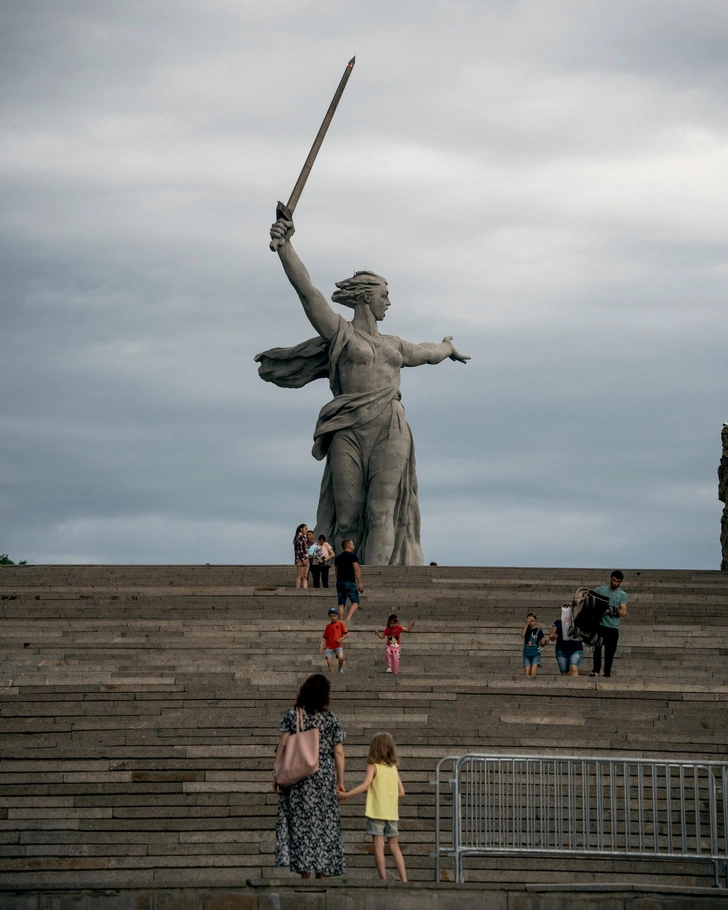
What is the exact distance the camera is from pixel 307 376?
2859cm

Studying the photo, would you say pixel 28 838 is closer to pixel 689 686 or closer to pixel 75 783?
pixel 75 783

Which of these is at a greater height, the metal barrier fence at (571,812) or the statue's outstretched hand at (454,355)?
the statue's outstretched hand at (454,355)

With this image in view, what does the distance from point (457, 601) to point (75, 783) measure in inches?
318

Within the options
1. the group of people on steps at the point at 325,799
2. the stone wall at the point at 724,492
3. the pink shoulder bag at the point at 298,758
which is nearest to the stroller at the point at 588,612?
the group of people on steps at the point at 325,799

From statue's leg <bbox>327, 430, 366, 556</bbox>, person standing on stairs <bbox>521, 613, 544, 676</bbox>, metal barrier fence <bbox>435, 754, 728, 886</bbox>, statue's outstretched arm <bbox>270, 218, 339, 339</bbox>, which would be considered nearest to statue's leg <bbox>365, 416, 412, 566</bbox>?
statue's leg <bbox>327, 430, 366, 556</bbox>

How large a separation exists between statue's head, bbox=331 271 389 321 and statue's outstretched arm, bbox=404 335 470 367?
86cm

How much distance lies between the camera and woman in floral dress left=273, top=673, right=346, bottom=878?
10758 millimetres

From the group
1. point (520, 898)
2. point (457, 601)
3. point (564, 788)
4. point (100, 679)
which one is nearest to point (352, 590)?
point (457, 601)

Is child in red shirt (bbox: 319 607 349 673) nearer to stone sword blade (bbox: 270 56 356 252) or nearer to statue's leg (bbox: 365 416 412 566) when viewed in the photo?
statue's leg (bbox: 365 416 412 566)

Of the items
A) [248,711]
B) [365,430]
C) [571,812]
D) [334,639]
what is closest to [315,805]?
[571,812]

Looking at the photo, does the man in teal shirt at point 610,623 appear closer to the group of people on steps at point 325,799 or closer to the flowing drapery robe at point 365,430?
the group of people on steps at point 325,799

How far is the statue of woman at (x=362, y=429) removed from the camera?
27.4m

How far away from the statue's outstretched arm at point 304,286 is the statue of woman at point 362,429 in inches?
0.6

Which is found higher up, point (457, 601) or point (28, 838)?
point (457, 601)
